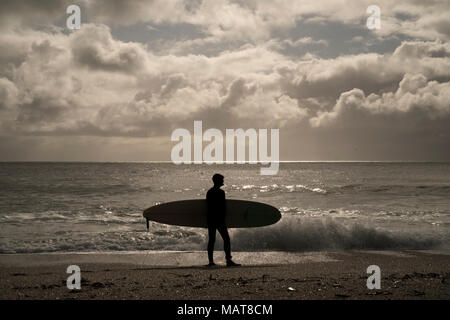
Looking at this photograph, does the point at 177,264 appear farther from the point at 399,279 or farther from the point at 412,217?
the point at 412,217

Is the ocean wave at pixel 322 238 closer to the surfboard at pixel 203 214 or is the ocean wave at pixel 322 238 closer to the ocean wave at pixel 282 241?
the ocean wave at pixel 282 241

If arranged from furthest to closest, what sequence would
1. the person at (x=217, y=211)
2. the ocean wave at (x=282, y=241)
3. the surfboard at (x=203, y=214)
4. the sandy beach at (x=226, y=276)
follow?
the ocean wave at (x=282, y=241) < the surfboard at (x=203, y=214) < the person at (x=217, y=211) < the sandy beach at (x=226, y=276)

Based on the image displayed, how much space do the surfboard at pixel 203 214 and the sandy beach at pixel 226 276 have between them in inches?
30.8

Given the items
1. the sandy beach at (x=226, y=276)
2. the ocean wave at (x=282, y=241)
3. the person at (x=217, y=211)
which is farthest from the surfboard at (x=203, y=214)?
the ocean wave at (x=282, y=241)

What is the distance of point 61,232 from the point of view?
1373cm

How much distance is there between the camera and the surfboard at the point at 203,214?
9.88m

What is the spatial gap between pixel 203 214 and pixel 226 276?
126 inches

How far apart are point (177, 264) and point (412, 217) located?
41.6 ft

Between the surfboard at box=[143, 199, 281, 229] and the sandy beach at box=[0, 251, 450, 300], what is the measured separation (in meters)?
0.78

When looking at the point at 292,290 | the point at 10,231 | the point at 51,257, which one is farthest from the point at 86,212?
the point at 292,290

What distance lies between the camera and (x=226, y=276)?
6.79 meters

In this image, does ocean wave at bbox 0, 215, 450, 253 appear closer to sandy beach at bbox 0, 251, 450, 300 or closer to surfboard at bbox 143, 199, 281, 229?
sandy beach at bbox 0, 251, 450, 300

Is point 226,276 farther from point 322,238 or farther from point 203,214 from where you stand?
point 322,238
